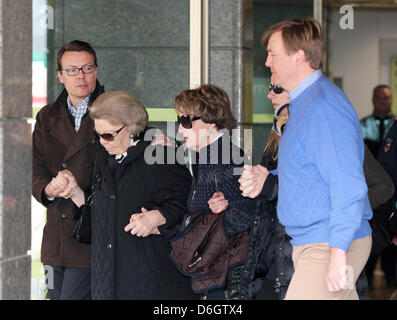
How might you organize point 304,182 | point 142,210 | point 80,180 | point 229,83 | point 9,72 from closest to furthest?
point 304,182 → point 9,72 → point 142,210 → point 80,180 → point 229,83

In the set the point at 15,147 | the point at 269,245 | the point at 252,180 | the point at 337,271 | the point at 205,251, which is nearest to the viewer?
the point at 337,271

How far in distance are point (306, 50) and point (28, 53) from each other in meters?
1.44

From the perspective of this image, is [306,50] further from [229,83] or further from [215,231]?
[229,83]

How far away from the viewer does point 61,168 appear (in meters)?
4.86

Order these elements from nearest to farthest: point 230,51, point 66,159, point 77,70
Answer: point 66,159 → point 77,70 → point 230,51

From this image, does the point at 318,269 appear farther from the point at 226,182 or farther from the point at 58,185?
the point at 58,185

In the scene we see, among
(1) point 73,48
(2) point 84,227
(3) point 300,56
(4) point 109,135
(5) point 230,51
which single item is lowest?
(2) point 84,227

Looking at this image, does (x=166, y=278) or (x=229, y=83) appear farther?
(x=229, y=83)

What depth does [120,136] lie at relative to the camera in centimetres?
439

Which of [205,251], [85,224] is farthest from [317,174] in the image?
[85,224]

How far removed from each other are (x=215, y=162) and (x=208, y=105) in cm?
37

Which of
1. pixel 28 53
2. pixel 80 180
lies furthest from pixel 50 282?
pixel 28 53

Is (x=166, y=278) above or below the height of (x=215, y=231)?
below

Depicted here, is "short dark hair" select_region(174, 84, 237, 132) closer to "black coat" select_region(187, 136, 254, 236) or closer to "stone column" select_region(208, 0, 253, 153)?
Answer: "black coat" select_region(187, 136, 254, 236)
